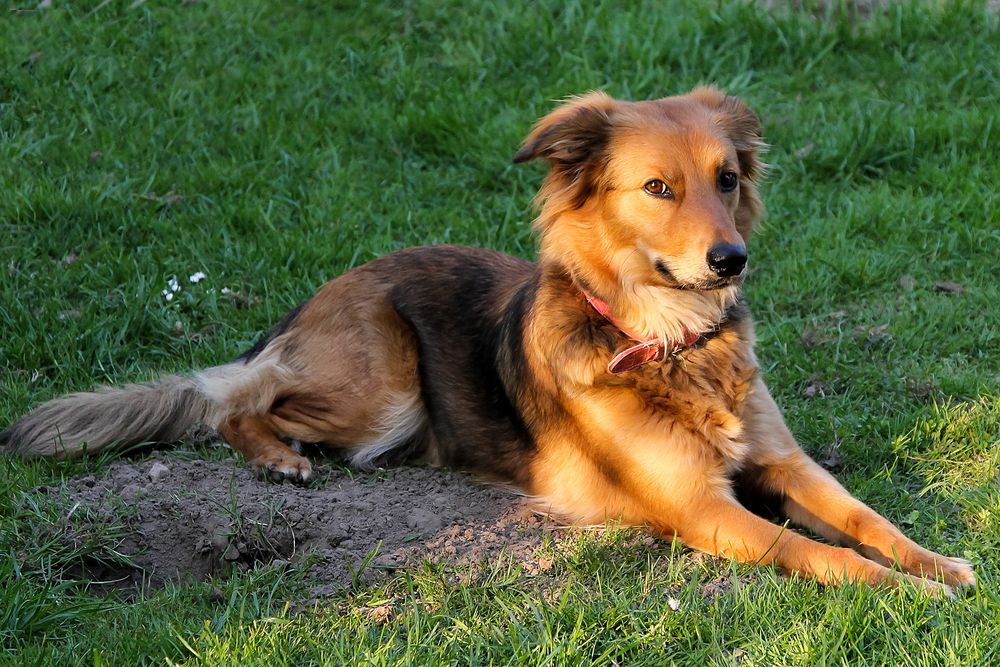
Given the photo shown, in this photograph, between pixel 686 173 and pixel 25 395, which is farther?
pixel 25 395

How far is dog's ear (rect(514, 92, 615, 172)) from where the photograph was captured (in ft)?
13.2

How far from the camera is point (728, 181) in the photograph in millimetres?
4012

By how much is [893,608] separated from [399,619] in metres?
1.49

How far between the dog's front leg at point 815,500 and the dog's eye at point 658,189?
2.69 feet

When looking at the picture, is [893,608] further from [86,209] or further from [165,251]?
[86,209]

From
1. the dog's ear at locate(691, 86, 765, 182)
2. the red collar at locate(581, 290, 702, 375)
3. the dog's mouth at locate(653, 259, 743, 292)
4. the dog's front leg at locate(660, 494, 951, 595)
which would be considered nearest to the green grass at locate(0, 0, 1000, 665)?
the dog's front leg at locate(660, 494, 951, 595)

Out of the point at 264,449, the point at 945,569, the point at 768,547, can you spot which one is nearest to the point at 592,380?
the point at 768,547

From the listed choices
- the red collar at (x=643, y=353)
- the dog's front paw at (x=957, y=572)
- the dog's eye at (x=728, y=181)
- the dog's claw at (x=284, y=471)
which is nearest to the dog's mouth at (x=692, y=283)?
the red collar at (x=643, y=353)

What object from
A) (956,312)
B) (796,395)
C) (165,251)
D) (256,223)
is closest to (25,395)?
(165,251)

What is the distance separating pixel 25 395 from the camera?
203 inches

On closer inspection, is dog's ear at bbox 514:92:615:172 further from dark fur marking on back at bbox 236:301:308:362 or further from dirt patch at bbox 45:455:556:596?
dark fur marking on back at bbox 236:301:308:362

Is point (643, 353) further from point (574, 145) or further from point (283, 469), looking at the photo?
point (283, 469)

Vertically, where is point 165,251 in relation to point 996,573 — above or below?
above

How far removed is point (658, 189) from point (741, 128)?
0.57 meters
